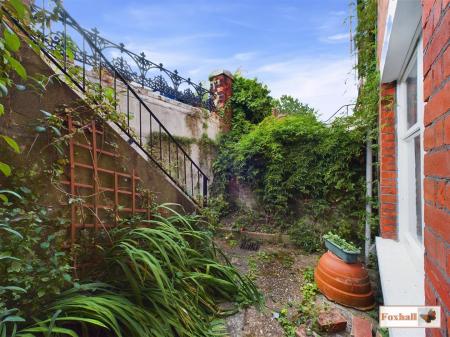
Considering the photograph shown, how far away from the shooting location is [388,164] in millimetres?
2566

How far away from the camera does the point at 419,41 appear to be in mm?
1564

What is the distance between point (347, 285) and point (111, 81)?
4.54 metres

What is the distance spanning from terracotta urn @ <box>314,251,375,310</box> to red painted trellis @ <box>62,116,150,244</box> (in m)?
2.13

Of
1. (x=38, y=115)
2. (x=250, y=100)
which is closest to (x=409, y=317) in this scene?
(x=38, y=115)

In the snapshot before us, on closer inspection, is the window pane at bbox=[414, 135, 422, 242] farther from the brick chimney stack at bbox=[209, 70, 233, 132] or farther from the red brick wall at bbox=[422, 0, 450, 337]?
the brick chimney stack at bbox=[209, 70, 233, 132]

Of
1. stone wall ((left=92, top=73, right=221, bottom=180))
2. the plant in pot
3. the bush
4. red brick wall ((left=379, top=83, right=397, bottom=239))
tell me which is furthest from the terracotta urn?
stone wall ((left=92, top=73, right=221, bottom=180))

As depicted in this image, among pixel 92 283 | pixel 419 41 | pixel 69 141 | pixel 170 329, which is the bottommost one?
pixel 170 329

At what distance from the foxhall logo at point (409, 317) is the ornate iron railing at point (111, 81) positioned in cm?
231

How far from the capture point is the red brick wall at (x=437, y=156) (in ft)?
2.04

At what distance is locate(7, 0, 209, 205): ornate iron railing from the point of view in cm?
185

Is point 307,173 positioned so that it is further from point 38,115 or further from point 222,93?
point 38,115

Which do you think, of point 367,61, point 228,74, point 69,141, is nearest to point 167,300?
point 69,141

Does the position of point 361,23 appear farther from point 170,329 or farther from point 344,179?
point 170,329

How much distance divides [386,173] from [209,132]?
3987 millimetres
